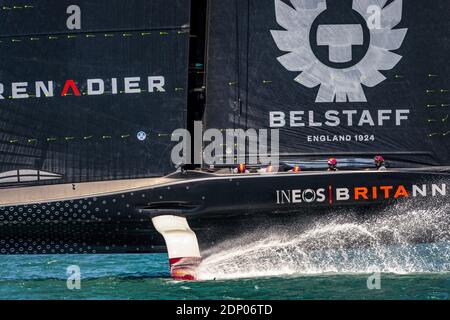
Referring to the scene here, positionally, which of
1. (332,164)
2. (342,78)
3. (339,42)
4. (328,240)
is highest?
(339,42)

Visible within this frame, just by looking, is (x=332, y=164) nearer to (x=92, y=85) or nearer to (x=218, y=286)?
(x=218, y=286)

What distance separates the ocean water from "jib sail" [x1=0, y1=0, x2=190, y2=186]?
1.58 meters

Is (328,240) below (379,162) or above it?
below

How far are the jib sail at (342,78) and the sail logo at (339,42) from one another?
0.01 meters

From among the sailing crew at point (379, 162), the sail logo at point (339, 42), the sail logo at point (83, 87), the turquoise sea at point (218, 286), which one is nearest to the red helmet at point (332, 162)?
the sailing crew at point (379, 162)

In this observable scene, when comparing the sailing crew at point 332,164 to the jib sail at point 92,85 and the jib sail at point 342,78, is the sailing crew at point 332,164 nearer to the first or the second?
the jib sail at point 342,78

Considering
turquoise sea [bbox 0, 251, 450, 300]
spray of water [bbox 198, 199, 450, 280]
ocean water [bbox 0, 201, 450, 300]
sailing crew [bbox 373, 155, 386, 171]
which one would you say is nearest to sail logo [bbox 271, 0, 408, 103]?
sailing crew [bbox 373, 155, 386, 171]

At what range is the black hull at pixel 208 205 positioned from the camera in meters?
14.1

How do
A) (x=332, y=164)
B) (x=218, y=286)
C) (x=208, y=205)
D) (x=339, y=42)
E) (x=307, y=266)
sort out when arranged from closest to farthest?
1. (x=218, y=286)
2. (x=208, y=205)
3. (x=307, y=266)
4. (x=332, y=164)
5. (x=339, y=42)

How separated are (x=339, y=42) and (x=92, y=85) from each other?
Answer: 3672 millimetres

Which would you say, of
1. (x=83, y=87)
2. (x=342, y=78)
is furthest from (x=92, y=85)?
(x=342, y=78)

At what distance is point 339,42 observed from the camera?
1481cm

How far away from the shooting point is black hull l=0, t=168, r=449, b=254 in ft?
46.4

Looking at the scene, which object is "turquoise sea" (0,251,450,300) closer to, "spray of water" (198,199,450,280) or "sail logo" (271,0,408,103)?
"spray of water" (198,199,450,280)
